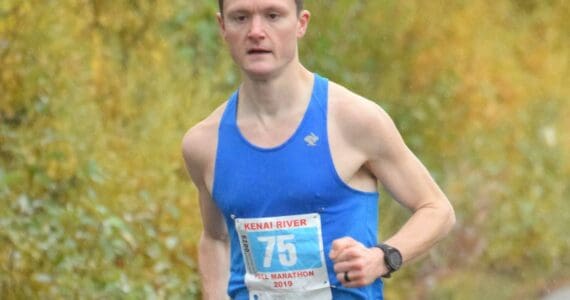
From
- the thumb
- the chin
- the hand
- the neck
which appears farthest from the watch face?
the chin

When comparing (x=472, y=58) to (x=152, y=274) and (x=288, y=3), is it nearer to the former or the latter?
(x=152, y=274)

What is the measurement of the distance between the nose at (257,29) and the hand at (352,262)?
25.4 inches

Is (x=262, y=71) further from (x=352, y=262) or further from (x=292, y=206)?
(x=352, y=262)

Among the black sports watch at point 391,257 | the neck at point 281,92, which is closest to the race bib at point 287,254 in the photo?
the black sports watch at point 391,257

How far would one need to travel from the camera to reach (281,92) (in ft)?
17.5

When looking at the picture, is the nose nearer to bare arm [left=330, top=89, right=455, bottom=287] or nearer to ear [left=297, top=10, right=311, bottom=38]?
ear [left=297, top=10, right=311, bottom=38]

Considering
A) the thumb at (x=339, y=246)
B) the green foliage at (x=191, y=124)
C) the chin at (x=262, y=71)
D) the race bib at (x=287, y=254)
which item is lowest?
the green foliage at (x=191, y=124)

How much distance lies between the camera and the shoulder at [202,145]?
17.8ft

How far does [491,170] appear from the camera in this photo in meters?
11.2

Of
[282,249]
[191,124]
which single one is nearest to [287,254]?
[282,249]

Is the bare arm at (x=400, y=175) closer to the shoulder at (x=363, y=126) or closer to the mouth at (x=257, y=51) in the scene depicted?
the shoulder at (x=363, y=126)

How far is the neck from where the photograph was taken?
5307 millimetres

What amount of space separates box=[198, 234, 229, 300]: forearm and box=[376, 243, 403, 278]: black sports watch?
0.76 m

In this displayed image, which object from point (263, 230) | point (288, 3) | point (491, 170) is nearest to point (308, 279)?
point (263, 230)
